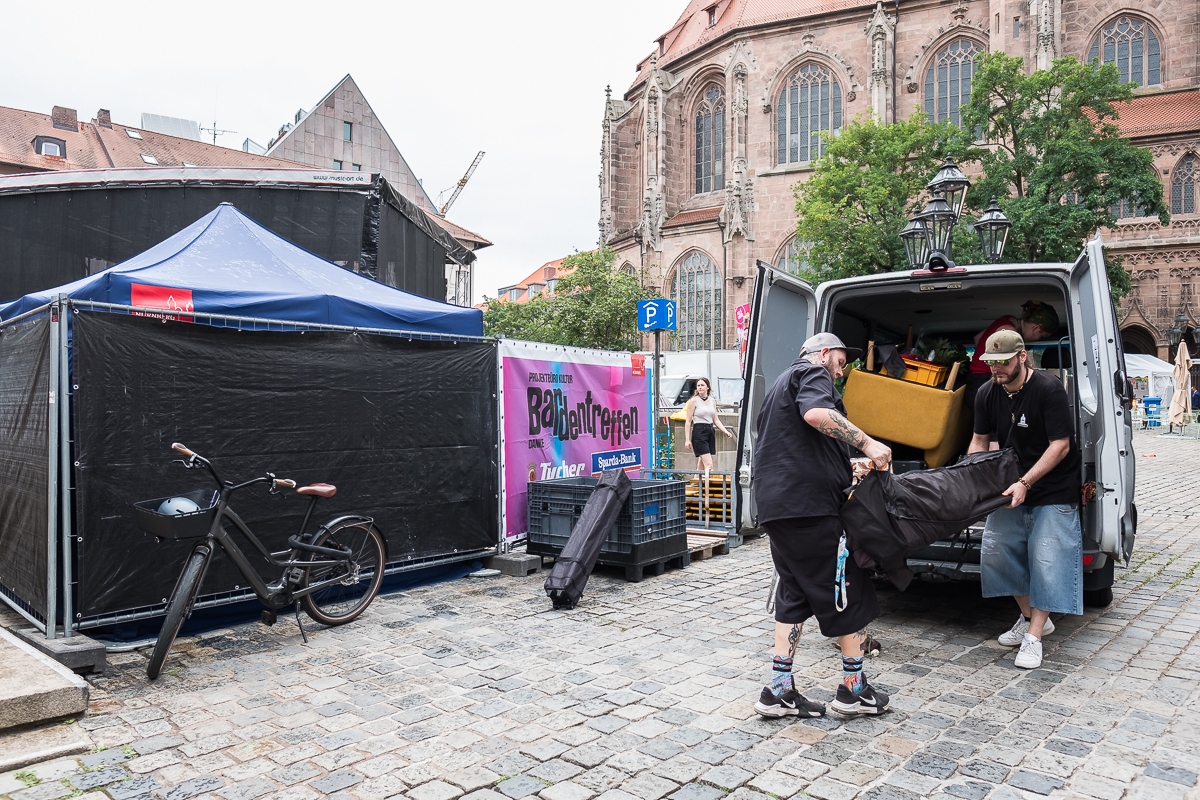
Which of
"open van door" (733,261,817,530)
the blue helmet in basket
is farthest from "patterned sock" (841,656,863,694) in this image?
the blue helmet in basket

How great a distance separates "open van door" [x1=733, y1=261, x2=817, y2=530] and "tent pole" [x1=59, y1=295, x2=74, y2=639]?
4.59 meters

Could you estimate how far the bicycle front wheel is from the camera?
5.52 m

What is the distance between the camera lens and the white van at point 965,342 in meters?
4.89

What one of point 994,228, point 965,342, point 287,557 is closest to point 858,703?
point 287,557

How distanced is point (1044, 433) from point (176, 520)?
5243 millimetres

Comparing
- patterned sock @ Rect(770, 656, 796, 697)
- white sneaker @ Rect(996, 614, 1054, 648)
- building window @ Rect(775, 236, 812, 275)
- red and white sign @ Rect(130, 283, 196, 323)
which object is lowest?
white sneaker @ Rect(996, 614, 1054, 648)

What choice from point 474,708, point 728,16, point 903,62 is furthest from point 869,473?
point 728,16

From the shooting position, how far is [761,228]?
41844mm

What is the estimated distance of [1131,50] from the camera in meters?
38.5

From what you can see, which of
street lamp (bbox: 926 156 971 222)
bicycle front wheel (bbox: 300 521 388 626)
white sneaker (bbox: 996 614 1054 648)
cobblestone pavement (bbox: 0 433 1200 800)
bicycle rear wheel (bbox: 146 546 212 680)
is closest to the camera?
cobblestone pavement (bbox: 0 433 1200 800)

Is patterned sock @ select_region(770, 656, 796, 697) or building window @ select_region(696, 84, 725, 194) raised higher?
building window @ select_region(696, 84, 725, 194)

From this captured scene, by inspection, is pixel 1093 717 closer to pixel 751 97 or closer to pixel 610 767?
pixel 610 767

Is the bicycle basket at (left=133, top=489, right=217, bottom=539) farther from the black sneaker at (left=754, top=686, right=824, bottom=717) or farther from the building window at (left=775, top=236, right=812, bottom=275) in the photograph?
the building window at (left=775, top=236, right=812, bottom=275)

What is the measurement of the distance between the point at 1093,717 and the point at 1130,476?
2152 mm
